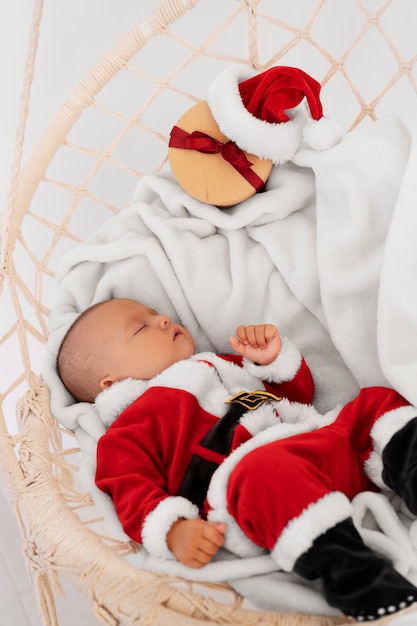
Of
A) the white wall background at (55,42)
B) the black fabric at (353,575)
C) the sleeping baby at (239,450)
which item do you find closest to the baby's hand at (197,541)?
the sleeping baby at (239,450)

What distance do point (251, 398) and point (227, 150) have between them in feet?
1.58

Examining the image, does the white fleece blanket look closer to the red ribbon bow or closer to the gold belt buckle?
the red ribbon bow

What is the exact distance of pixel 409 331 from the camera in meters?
1.13

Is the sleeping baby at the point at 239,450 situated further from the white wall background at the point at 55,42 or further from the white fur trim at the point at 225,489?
the white wall background at the point at 55,42

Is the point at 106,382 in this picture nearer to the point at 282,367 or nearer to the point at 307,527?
the point at 282,367

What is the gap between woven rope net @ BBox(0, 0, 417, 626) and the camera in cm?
86

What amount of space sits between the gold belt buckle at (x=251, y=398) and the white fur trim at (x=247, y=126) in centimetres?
45

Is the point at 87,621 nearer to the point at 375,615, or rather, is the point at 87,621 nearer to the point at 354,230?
the point at 375,615

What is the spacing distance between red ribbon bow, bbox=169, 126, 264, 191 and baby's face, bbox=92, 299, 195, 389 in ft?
1.02

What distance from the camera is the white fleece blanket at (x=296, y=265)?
1154 millimetres

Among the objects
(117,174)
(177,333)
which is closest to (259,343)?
(177,333)

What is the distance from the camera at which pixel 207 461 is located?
1.03 m

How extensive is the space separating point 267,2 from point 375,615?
4.20 ft

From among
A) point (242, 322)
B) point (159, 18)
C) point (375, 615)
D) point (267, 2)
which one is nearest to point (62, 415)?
point (242, 322)
